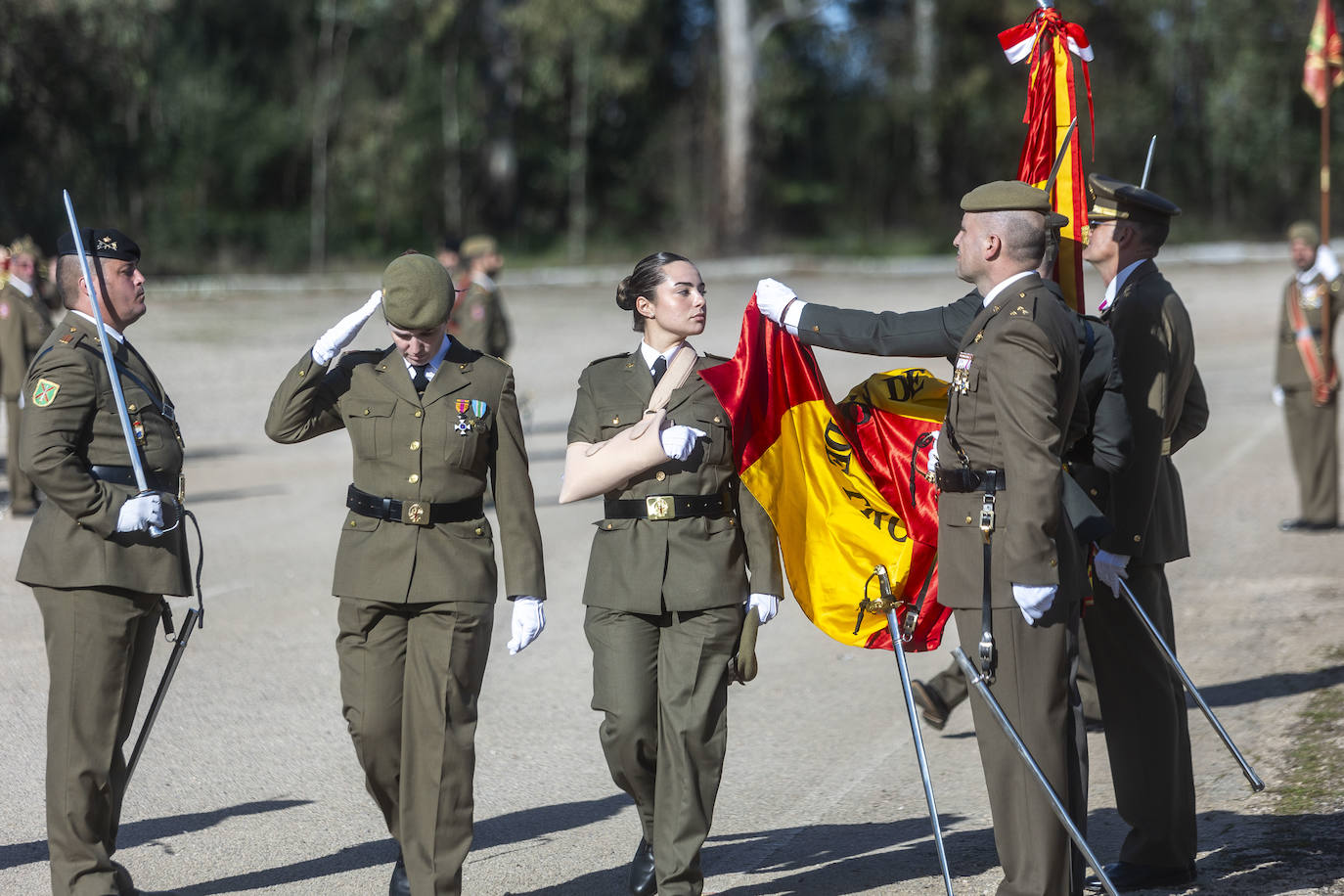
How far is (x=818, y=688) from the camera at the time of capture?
8156mm

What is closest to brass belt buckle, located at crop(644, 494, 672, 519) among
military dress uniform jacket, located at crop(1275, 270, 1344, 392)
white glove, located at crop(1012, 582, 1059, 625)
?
white glove, located at crop(1012, 582, 1059, 625)

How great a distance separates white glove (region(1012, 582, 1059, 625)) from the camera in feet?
15.1

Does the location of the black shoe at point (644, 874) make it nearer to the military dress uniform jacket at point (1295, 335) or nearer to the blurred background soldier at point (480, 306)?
the blurred background soldier at point (480, 306)

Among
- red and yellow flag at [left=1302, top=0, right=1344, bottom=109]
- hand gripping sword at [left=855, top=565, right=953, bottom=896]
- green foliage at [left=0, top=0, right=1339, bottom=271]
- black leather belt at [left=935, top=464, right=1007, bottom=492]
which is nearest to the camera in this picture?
black leather belt at [left=935, top=464, right=1007, bottom=492]

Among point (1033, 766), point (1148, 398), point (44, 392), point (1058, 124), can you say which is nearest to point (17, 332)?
point (44, 392)

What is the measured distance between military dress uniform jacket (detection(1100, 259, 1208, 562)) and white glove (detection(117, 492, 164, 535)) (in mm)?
3062

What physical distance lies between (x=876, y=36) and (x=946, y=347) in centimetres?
4508

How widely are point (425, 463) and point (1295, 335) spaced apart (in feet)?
33.2

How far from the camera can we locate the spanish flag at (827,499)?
5645 millimetres

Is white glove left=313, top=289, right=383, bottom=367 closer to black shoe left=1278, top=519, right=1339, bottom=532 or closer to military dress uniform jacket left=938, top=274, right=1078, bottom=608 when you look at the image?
military dress uniform jacket left=938, top=274, right=1078, bottom=608

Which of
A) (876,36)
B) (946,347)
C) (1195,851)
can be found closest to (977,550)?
(946,347)

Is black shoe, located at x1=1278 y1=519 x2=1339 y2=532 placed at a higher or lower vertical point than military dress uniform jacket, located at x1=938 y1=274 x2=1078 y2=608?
lower

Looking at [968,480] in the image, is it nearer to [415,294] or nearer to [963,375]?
[963,375]

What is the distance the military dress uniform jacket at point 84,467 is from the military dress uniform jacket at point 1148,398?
3.11 metres
